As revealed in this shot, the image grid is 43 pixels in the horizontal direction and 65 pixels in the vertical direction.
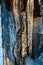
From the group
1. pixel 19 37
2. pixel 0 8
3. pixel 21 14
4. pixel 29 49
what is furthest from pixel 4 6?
pixel 29 49

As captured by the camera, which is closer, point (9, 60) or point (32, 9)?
point (32, 9)

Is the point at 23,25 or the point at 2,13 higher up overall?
the point at 2,13

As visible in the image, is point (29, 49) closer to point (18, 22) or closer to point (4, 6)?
point (18, 22)

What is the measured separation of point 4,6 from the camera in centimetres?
159

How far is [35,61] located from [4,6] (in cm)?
52

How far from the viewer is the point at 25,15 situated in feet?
5.09

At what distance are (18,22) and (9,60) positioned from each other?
0.33 m

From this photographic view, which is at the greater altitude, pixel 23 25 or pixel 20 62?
pixel 23 25

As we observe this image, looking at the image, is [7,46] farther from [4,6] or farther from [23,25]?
[4,6]

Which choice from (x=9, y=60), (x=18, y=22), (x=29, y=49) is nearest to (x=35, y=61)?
(x=29, y=49)

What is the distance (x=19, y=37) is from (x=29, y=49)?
13 cm

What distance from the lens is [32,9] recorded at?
1532mm

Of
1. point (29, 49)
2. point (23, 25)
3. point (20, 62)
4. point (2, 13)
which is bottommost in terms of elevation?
point (20, 62)

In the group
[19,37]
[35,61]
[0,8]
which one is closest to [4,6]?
[0,8]
